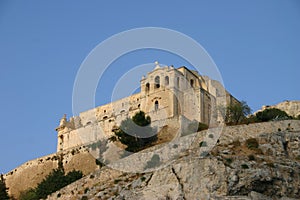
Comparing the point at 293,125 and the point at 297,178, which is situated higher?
the point at 293,125

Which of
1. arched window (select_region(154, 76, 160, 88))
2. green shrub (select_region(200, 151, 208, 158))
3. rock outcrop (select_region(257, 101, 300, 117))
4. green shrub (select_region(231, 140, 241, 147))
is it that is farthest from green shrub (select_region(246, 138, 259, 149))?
rock outcrop (select_region(257, 101, 300, 117))

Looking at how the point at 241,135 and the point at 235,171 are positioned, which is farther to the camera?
the point at 241,135

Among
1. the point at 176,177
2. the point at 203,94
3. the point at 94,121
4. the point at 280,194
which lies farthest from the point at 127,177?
the point at 94,121

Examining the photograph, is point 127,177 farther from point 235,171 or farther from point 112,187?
point 235,171

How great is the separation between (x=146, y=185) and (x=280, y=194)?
8827 millimetres

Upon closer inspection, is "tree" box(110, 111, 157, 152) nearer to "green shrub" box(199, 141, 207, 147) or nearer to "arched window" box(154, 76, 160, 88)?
"arched window" box(154, 76, 160, 88)

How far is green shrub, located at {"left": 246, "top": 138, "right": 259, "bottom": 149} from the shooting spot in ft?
143

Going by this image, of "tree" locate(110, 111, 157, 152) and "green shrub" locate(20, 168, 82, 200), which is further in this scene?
"tree" locate(110, 111, 157, 152)

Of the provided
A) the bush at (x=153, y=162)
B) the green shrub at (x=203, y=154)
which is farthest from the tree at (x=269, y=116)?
the bush at (x=153, y=162)

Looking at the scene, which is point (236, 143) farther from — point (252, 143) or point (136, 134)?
point (136, 134)

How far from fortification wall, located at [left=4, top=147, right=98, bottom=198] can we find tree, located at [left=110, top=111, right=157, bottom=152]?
6.64 m

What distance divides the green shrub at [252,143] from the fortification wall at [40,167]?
22482 mm

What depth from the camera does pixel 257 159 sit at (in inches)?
1578

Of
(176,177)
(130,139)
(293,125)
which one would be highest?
(130,139)
